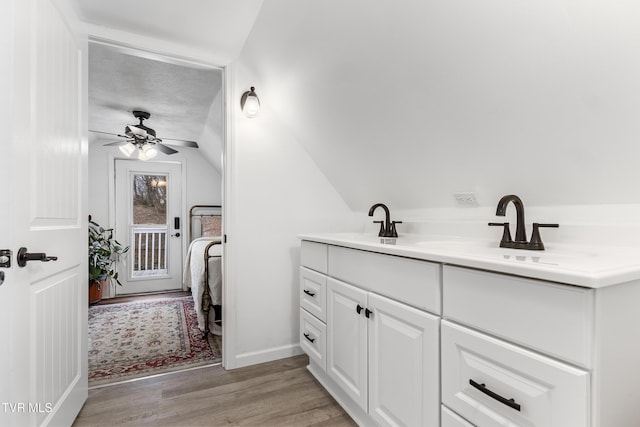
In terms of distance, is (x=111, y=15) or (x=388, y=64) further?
(x=111, y=15)

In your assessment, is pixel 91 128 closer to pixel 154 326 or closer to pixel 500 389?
pixel 154 326

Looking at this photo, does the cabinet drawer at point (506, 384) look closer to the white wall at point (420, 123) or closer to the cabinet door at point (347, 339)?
the cabinet door at point (347, 339)

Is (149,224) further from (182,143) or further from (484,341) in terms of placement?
(484,341)

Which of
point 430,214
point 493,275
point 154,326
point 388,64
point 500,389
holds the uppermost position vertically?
point 388,64

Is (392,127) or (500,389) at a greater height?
(392,127)

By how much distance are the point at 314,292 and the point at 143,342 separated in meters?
1.75

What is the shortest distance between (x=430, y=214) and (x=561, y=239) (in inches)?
28.4

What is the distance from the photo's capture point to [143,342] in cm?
270

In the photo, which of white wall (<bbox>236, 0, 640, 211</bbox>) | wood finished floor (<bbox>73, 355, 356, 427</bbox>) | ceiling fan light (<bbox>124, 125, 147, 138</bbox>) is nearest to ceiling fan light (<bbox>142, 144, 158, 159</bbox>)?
ceiling fan light (<bbox>124, 125, 147, 138</bbox>)

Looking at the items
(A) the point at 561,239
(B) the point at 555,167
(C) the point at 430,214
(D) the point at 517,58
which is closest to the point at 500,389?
(A) the point at 561,239

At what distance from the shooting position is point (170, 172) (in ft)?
15.6

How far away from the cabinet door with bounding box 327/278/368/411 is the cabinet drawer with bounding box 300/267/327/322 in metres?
0.06

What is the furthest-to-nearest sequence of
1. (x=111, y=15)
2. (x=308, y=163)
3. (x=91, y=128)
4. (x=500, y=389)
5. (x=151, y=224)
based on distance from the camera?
1. (x=151, y=224)
2. (x=91, y=128)
3. (x=308, y=163)
4. (x=111, y=15)
5. (x=500, y=389)

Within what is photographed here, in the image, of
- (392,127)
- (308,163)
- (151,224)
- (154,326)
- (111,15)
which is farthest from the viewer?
(151,224)
